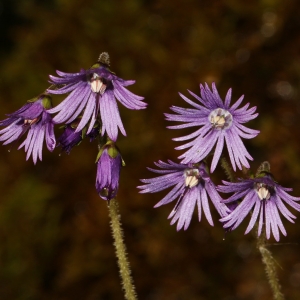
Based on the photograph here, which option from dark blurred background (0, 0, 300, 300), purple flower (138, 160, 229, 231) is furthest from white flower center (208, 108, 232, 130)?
dark blurred background (0, 0, 300, 300)

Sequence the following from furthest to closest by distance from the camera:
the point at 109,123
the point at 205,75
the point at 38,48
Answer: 1. the point at 38,48
2. the point at 205,75
3. the point at 109,123

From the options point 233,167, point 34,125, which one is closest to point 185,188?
point 233,167

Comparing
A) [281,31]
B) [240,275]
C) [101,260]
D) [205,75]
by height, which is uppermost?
[281,31]

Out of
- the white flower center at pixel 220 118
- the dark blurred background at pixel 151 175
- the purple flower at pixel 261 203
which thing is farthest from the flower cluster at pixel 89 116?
the dark blurred background at pixel 151 175

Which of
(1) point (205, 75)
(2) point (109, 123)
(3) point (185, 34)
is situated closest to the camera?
(2) point (109, 123)

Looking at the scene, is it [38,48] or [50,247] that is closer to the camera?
[50,247]

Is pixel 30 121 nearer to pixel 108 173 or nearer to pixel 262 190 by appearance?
pixel 108 173

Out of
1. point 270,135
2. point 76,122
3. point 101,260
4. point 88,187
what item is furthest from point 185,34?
point 76,122

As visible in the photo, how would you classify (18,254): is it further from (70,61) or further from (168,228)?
(70,61)
